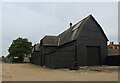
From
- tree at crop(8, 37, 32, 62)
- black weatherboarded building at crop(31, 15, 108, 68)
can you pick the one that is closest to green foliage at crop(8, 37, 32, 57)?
tree at crop(8, 37, 32, 62)

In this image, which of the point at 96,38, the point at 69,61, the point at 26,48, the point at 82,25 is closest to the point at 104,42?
the point at 96,38

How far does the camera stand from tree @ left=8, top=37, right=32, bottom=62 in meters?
92.5

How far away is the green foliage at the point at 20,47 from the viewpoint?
9250 centimetres

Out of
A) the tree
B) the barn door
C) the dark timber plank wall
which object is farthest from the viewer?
the tree

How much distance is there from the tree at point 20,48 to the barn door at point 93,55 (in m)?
52.9

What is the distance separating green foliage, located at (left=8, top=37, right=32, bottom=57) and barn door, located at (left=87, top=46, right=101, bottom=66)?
174 ft

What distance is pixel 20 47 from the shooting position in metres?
94.2

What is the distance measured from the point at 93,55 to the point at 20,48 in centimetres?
5529

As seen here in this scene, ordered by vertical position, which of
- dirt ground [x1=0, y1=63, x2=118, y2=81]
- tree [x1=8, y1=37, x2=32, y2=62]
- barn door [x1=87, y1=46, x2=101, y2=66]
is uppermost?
tree [x1=8, y1=37, x2=32, y2=62]

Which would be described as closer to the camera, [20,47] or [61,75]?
[61,75]

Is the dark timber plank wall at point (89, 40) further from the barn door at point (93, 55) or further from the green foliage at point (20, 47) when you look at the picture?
the green foliage at point (20, 47)

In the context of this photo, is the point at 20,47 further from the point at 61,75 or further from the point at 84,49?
the point at 61,75

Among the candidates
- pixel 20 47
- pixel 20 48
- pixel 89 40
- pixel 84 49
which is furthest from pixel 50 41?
pixel 20 47

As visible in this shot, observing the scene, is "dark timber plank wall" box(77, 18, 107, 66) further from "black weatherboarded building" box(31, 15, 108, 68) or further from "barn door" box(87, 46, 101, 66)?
"barn door" box(87, 46, 101, 66)
